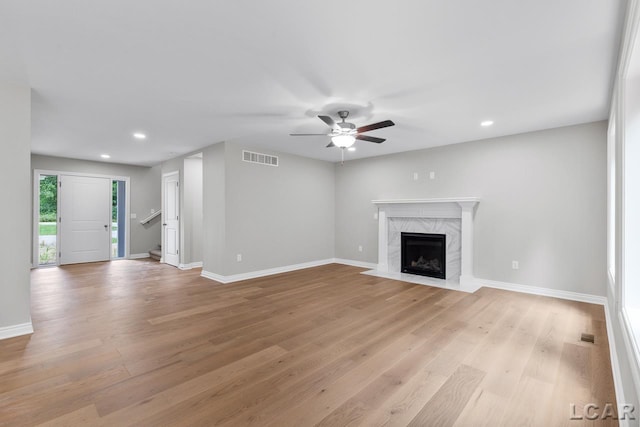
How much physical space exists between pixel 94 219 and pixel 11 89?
539 centimetres

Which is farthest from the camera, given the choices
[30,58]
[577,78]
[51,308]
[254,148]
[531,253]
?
[254,148]

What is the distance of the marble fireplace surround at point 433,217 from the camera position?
16.5 ft

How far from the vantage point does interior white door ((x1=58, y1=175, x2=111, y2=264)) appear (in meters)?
6.98

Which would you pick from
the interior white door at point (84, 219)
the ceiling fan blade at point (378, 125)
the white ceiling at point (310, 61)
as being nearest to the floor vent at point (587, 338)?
the white ceiling at point (310, 61)

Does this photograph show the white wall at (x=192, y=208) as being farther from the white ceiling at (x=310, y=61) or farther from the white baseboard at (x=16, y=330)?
the white baseboard at (x=16, y=330)

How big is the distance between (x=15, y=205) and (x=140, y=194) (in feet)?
18.3

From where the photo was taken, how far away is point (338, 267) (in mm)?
6586

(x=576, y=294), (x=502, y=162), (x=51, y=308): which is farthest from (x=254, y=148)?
(x=576, y=294)

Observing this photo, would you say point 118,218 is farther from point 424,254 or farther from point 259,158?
point 424,254

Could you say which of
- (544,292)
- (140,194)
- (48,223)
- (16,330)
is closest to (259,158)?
(16,330)

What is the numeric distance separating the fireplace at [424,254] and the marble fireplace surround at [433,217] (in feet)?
0.61

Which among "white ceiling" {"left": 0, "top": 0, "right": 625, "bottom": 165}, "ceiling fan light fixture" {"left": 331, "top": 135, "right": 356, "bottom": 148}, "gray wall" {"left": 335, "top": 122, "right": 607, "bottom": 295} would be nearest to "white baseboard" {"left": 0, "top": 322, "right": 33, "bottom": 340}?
"white ceiling" {"left": 0, "top": 0, "right": 625, "bottom": 165}

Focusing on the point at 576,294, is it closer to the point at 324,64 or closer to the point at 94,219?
the point at 324,64

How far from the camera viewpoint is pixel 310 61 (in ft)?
8.15
